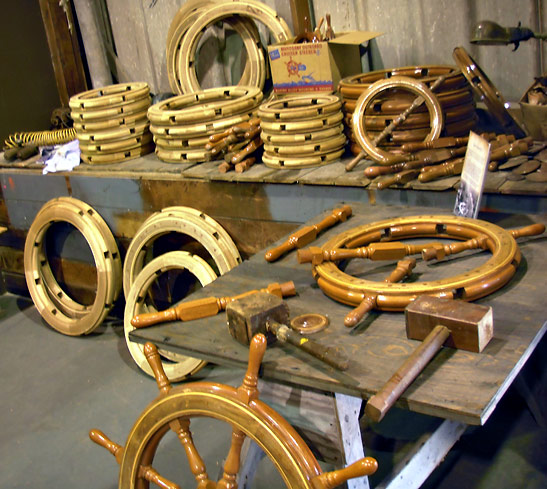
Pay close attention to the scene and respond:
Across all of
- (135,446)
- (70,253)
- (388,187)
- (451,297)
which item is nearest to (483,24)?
(388,187)

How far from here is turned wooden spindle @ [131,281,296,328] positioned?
6.32 feet

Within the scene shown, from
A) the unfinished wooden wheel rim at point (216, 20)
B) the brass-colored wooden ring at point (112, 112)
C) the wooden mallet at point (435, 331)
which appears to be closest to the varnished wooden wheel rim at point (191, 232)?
the brass-colored wooden ring at point (112, 112)

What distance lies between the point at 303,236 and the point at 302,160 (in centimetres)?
92

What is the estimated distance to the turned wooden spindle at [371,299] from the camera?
5.65ft

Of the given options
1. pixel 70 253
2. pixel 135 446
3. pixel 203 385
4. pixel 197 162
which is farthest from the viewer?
pixel 70 253

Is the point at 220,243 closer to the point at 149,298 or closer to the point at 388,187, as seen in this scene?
the point at 149,298

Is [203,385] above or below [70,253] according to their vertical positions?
above

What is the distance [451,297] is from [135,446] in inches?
37.3

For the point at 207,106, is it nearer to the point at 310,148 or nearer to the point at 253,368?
the point at 310,148

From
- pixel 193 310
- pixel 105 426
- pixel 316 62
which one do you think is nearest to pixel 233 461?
pixel 193 310

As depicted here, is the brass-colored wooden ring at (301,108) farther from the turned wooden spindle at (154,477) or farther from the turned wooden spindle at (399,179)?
the turned wooden spindle at (154,477)

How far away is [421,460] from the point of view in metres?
2.00

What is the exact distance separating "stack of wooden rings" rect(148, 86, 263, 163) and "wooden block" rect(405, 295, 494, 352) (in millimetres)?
2042

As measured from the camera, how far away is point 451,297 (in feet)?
5.74
